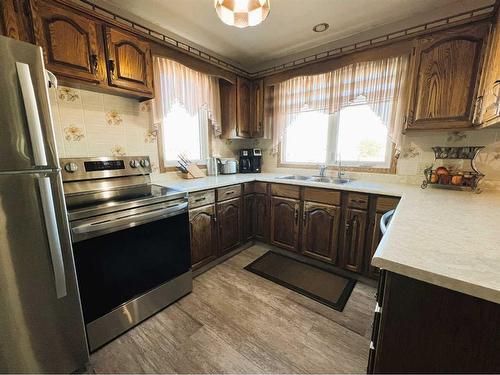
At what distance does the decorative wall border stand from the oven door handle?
1434mm

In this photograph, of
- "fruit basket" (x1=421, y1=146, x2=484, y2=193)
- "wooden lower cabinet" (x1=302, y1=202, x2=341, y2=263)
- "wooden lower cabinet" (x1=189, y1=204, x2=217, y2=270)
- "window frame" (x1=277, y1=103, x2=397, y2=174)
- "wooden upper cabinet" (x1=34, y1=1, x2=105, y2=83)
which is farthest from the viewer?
"window frame" (x1=277, y1=103, x2=397, y2=174)

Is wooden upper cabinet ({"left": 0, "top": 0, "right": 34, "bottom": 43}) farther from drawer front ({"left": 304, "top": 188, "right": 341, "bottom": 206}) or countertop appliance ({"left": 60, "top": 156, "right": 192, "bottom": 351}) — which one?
drawer front ({"left": 304, "top": 188, "right": 341, "bottom": 206})

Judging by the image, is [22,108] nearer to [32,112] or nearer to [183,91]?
[32,112]

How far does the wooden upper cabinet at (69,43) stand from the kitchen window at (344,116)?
1.93 meters

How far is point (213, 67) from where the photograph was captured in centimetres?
240

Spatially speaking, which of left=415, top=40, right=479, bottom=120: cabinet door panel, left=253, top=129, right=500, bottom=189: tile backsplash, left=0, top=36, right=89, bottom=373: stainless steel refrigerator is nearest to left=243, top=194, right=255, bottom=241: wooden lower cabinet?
left=253, top=129, right=500, bottom=189: tile backsplash

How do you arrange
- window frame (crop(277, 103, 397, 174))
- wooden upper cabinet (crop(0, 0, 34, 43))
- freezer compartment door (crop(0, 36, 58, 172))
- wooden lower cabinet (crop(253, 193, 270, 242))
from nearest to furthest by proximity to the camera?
freezer compartment door (crop(0, 36, 58, 172)) < wooden upper cabinet (crop(0, 0, 34, 43)) < window frame (crop(277, 103, 397, 174)) < wooden lower cabinet (crop(253, 193, 270, 242))

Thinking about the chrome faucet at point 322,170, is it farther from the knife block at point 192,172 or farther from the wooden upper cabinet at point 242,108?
the knife block at point 192,172

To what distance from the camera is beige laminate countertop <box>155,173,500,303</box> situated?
575mm

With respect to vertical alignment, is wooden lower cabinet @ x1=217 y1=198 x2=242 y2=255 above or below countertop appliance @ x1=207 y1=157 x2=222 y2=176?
below

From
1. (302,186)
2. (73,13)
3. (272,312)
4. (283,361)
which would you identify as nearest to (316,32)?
(302,186)

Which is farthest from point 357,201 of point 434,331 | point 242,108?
point 242,108

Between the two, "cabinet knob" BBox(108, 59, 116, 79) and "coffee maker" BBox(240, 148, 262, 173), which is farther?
"coffee maker" BBox(240, 148, 262, 173)

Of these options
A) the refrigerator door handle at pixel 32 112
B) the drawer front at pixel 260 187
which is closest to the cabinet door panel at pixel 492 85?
the drawer front at pixel 260 187
